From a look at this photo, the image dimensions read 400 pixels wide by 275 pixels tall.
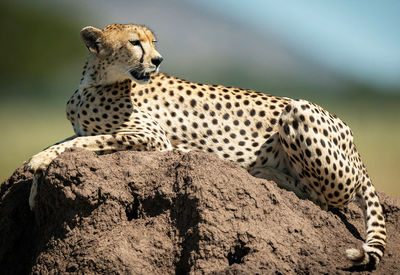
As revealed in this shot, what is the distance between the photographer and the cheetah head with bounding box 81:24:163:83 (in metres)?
5.83

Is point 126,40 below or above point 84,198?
above

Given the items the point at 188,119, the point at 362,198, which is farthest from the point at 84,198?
the point at 362,198

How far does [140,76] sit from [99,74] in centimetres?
43

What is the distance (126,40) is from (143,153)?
4.16 feet

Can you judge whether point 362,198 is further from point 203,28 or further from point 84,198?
point 203,28

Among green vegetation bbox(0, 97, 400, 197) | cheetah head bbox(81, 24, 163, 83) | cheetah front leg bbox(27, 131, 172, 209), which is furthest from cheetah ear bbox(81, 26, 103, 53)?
green vegetation bbox(0, 97, 400, 197)

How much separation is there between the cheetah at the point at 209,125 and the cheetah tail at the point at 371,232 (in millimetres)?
10

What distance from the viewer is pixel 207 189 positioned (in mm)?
4609

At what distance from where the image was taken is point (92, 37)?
6.02 metres

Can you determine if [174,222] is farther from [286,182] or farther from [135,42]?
[135,42]

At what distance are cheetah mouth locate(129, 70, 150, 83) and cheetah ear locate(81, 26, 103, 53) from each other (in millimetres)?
438

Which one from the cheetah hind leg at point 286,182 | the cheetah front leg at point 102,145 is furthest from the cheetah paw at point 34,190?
the cheetah hind leg at point 286,182

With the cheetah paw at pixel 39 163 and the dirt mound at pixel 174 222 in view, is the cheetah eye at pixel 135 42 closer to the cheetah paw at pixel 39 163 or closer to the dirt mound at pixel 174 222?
the dirt mound at pixel 174 222

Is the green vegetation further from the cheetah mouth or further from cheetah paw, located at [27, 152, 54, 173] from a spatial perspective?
cheetah paw, located at [27, 152, 54, 173]
